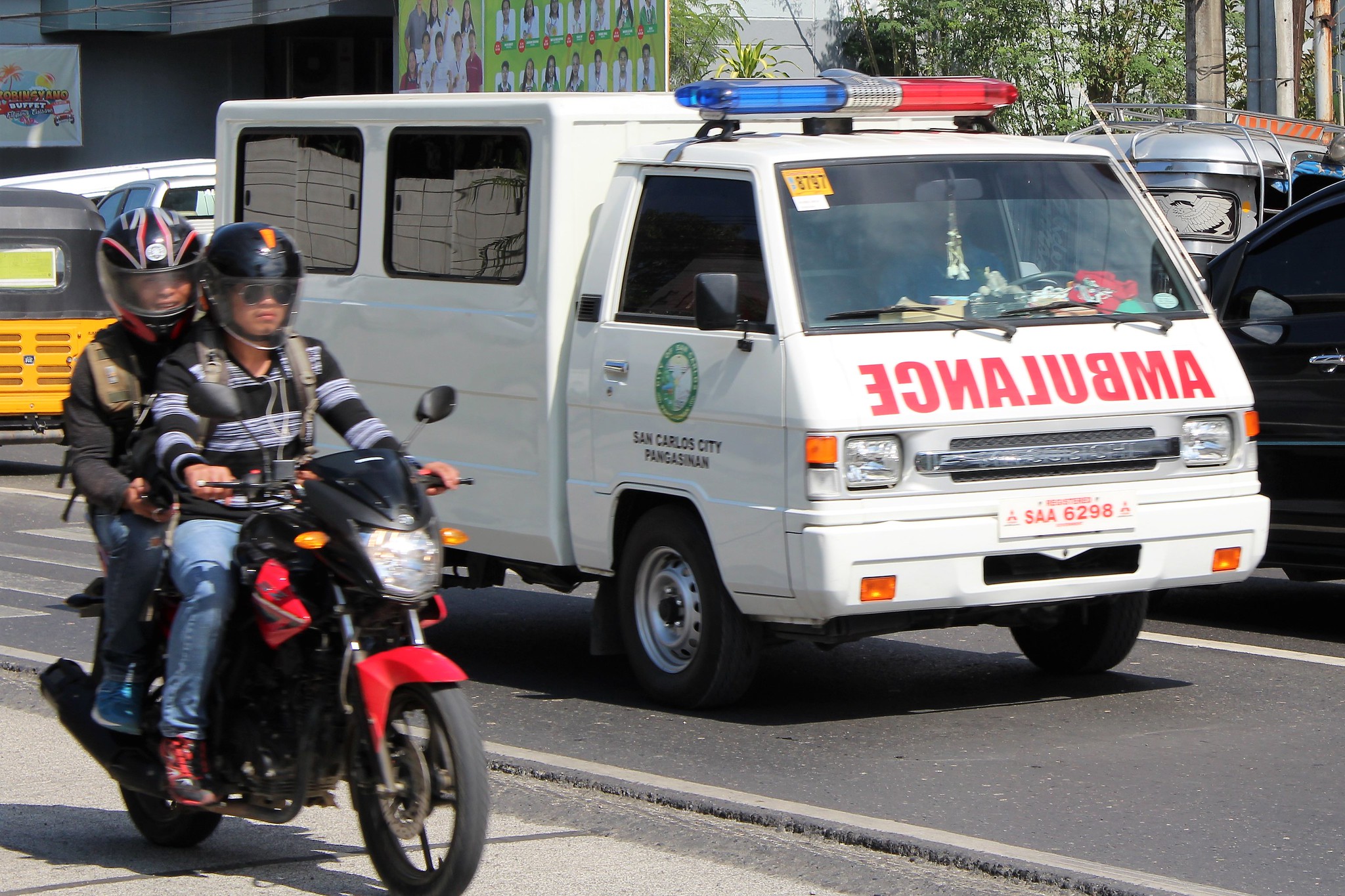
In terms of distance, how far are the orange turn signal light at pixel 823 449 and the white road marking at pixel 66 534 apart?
7311 millimetres

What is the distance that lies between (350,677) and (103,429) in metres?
1.11

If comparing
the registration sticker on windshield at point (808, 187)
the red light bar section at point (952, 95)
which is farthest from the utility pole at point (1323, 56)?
the registration sticker on windshield at point (808, 187)

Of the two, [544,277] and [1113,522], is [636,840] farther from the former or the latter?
[544,277]

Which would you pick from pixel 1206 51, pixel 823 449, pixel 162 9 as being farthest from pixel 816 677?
pixel 162 9

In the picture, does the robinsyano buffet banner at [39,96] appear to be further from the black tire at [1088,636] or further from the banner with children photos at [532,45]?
the black tire at [1088,636]

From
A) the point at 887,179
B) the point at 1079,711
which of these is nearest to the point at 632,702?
the point at 1079,711

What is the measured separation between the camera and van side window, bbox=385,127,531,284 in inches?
309

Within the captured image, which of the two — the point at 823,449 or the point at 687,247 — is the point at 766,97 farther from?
the point at 823,449

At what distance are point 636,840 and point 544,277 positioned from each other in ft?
9.21

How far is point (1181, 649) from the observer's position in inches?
331

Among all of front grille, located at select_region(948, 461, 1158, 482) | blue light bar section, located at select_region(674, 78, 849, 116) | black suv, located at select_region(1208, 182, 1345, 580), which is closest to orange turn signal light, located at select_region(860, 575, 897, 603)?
front grille, located at select_region(948, 461, 1158, 482)

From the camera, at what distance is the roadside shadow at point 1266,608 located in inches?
351

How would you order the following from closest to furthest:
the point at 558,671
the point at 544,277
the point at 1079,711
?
1. the point at 1079,711
2. the point at 544,277
3. the point at 558,671

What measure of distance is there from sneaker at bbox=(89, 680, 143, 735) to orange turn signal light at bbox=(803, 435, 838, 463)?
2.39 metres
